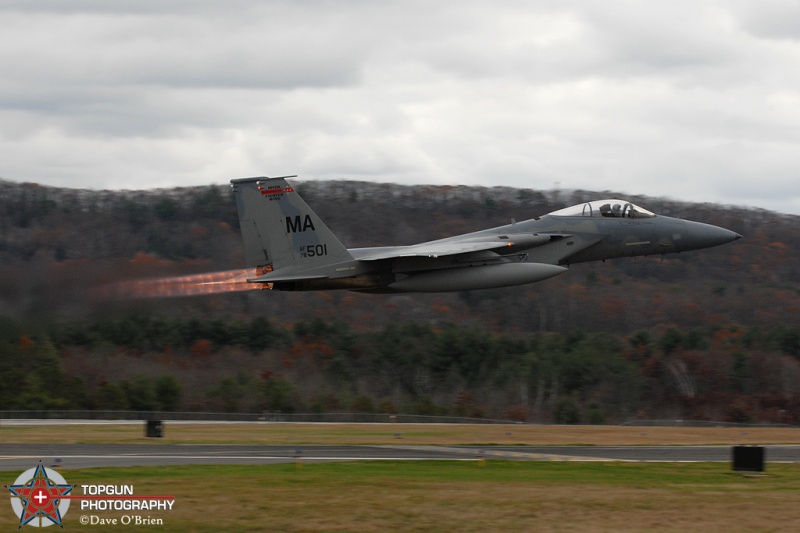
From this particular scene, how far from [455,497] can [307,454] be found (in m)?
9.53

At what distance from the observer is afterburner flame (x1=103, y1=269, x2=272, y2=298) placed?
3098 cm

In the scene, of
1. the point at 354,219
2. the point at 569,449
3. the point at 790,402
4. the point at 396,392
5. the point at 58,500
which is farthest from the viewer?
the point at 354,219

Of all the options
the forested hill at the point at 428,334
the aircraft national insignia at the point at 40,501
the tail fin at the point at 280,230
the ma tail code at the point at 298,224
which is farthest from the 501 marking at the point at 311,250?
the forested hill at the point at 428,334

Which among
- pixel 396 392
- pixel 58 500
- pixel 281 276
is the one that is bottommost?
pixel 396 392

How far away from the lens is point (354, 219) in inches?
4067

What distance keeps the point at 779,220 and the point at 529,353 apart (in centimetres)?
4164

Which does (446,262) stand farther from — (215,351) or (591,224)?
(215,351)

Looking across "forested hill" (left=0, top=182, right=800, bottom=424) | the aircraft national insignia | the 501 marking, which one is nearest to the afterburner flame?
the 501 marking

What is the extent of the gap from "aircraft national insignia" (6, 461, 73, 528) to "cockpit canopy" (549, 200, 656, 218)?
17793 mm

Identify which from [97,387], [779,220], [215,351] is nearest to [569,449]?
[97,387]

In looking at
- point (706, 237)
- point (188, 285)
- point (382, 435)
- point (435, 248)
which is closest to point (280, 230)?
point (188, 285)

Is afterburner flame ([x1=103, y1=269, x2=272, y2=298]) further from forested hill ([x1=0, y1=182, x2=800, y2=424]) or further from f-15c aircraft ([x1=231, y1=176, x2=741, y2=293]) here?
forested hill ([x1=0, y1=182, x2=800, y2=424])

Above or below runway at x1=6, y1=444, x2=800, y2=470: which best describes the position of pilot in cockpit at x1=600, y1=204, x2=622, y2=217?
above

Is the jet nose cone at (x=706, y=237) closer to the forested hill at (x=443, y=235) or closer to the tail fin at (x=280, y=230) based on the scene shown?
the tail fin at (x=280, y=230)
